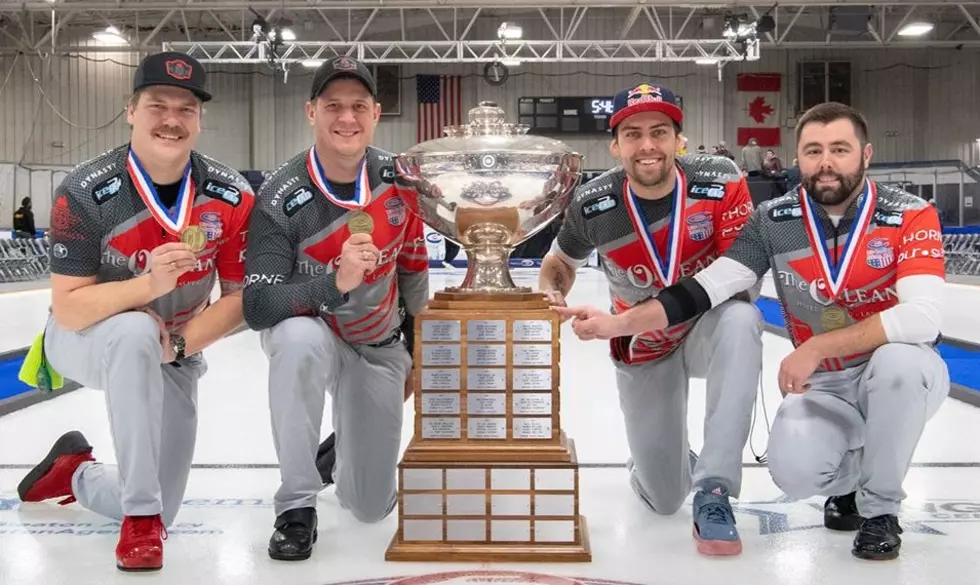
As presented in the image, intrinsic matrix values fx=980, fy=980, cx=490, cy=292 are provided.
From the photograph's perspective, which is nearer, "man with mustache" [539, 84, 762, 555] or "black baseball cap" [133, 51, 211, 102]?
"black baseball cap" [133, 51, 211, 102]

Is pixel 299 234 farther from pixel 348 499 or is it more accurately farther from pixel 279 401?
pixel 348 499

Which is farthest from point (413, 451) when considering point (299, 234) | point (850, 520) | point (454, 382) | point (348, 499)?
point (850, 520)

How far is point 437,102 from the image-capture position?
2214cm

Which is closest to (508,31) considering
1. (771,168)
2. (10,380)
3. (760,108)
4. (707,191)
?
(771,168)

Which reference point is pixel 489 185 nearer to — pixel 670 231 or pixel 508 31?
pixel 670 231

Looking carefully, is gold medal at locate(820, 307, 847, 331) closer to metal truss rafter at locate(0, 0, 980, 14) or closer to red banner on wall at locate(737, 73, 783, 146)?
metal truss rafter at locate(0, 0, 980, 14)

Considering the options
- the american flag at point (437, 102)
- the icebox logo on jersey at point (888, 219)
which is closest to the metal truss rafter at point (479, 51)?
the american flag at point (437, 102)

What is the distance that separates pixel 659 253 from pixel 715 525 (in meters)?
0.83

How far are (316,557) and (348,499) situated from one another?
421 millimetres

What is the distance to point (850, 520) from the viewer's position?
2.52 metres

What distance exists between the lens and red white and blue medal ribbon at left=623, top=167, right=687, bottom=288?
2768 millimetres

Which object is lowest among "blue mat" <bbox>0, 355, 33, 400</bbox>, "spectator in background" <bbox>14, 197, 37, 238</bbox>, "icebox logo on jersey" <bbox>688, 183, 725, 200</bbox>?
"blue mat" <bbox>0, 355, 33, 400</bbox>

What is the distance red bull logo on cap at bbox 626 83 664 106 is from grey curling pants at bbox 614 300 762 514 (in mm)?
595

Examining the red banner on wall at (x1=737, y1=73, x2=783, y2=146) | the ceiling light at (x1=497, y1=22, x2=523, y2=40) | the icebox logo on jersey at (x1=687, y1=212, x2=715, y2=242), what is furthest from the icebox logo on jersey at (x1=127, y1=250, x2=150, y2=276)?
the red banner on wall at (x1=737, y1=73, x2=783, y2=146)
